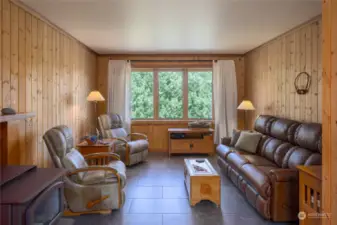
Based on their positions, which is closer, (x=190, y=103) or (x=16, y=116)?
(x=16, y=116)

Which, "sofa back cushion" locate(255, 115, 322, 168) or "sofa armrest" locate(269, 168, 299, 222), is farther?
"sofa back cushion" locate(255, 115, 322, 168)

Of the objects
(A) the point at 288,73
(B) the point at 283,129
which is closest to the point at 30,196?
(B) the point at 283,129

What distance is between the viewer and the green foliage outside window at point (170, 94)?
6723 millimetres

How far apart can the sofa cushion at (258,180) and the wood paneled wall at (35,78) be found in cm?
270

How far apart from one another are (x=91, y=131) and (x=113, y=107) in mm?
783

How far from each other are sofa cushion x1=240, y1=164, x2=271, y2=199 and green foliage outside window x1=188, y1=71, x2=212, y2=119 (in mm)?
3383

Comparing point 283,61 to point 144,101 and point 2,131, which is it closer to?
point 144,101

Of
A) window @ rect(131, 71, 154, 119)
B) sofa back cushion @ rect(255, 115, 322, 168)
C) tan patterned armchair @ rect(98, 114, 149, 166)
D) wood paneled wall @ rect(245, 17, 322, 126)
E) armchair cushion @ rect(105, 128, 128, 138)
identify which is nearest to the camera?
sofa back cushion @ rect(255, 115, 322, 168)

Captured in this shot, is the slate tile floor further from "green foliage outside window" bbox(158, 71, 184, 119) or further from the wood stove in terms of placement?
"green foliage outside window" bbox(158, 71, 184, 119)

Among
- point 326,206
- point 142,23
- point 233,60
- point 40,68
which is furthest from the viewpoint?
point 233,60

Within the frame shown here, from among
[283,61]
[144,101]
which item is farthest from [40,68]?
[283,61]

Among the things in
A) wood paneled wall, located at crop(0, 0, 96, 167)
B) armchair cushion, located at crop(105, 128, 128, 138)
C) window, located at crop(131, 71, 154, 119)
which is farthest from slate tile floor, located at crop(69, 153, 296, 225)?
window, located at crop(131, 71, 154, 119)

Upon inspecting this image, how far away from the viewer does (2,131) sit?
2428 millimetres

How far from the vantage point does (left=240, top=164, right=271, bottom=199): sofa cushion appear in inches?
111
